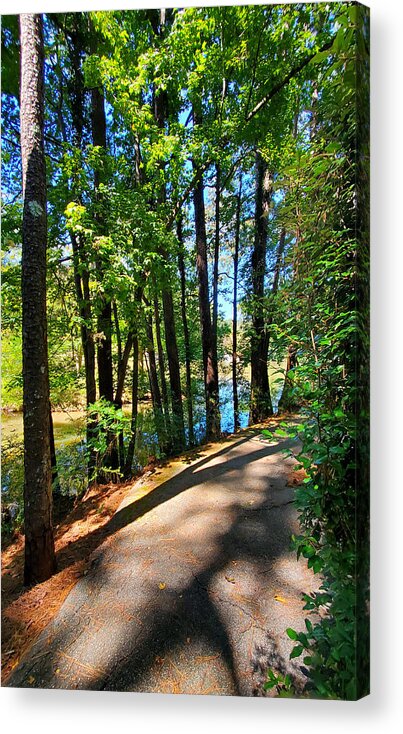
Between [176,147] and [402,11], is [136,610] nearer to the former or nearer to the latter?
[176,147]

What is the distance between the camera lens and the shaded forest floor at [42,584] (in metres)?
1.18

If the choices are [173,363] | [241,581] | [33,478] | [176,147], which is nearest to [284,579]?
[241,581]

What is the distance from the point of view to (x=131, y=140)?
73.6 inches

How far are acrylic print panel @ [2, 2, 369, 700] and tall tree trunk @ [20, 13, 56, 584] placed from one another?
0.01 metres

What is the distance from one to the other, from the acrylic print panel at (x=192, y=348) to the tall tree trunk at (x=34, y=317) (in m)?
0.01

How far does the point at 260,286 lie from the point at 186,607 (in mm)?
1461

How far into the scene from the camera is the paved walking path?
3.31 ft

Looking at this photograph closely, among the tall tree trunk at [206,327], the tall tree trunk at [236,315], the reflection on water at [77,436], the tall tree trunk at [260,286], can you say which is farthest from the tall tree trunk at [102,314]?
the tall tree trunk at [260,286]

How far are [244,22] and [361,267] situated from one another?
1286mm

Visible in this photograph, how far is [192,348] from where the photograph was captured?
7.13 feet

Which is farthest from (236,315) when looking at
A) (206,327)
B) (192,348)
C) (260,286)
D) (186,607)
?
(186,607)

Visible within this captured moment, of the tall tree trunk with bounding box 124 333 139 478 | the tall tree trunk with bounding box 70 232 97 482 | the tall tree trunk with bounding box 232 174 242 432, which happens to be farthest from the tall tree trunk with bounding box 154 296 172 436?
the tall tree trunk with bounding box 232 174 242 432

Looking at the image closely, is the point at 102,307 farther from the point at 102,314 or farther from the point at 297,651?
the point at 297,651

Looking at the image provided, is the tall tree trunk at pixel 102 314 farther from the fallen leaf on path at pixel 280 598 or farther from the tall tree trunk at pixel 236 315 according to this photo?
the fallen leaf on path at pixel 280 598
